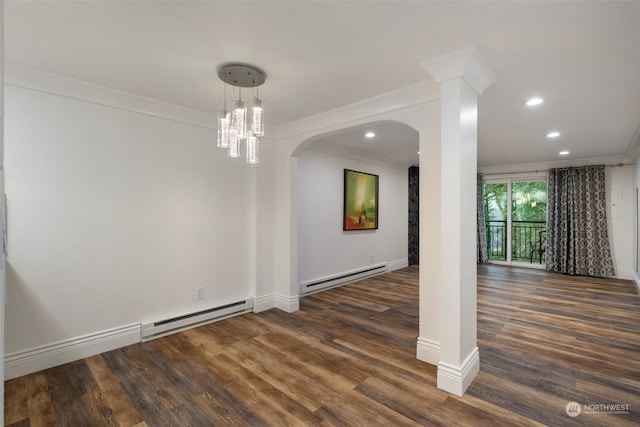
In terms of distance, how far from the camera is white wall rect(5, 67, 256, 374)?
2443mm

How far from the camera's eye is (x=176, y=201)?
3270mm

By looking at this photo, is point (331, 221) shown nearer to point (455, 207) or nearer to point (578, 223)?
point (455, 207)

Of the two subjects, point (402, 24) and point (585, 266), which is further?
point (585, 266)

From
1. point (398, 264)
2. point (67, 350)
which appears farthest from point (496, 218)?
point (67, 350)

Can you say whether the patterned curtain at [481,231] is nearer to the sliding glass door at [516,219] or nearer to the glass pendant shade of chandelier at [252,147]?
the sliding glass door at [516,219]

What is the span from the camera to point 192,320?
11.0 ft

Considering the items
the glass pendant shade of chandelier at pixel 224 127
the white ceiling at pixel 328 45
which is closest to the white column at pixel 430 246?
the white ceiling at pixel 328 45

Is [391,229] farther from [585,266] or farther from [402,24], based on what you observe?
[402,24]

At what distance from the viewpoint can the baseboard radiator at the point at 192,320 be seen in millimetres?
3074

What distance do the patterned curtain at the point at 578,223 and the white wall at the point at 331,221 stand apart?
3301 mm

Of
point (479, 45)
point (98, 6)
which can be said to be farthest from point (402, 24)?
point (98, 6)

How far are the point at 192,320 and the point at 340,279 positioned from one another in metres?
2.61

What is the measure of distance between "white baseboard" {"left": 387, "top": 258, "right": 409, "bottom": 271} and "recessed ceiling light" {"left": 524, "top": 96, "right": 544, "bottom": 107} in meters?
4.06

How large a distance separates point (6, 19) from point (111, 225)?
1.62m
